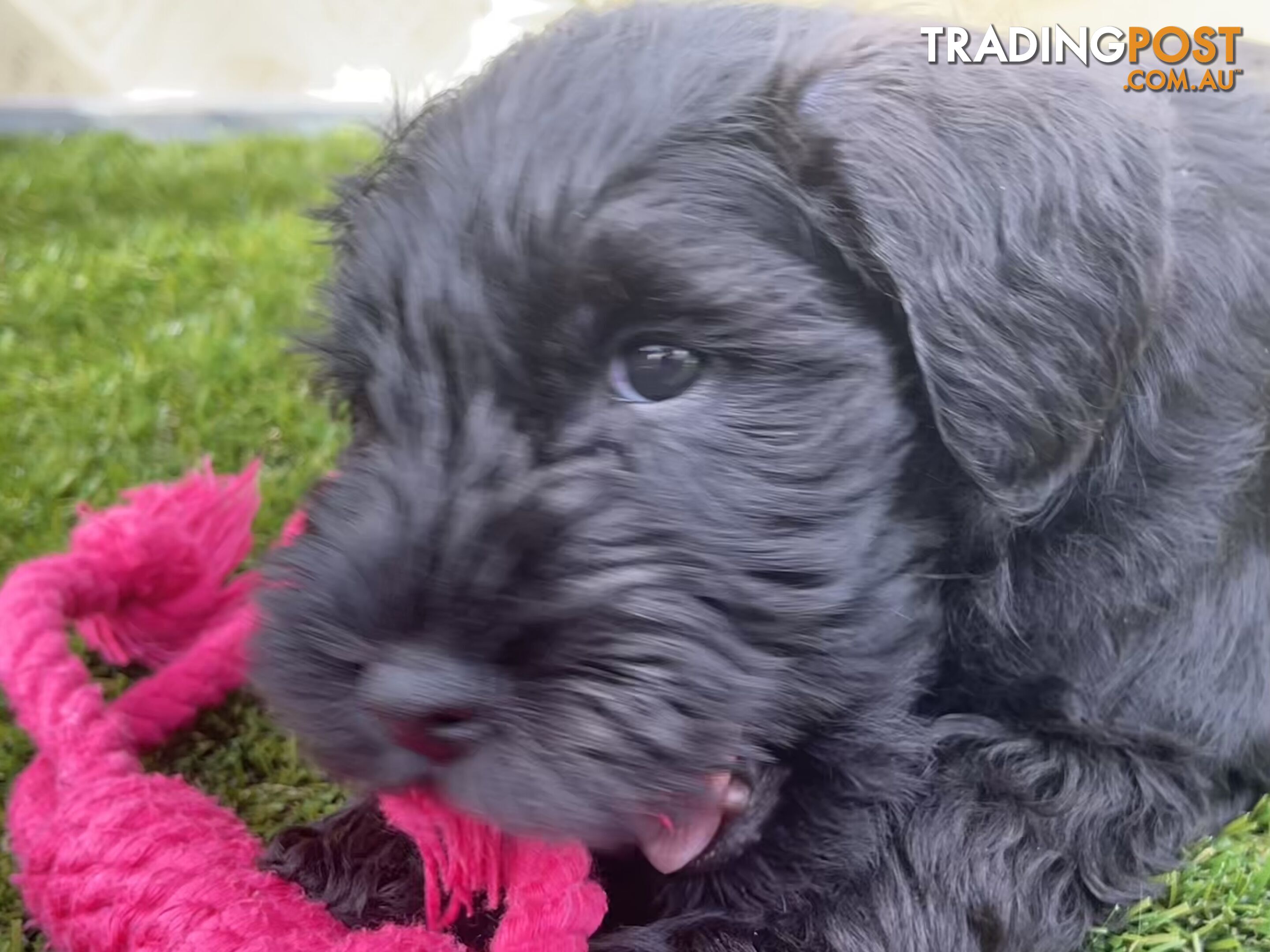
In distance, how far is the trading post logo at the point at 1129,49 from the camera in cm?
168

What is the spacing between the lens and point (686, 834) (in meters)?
1.46

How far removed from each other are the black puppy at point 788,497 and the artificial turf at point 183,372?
0.42ft

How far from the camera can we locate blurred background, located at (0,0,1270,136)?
4.07 m

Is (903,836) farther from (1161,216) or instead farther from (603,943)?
(1161,216)

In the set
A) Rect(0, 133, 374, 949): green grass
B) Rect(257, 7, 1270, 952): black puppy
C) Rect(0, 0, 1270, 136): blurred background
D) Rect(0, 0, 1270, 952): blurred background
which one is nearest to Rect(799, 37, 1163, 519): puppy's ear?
Rect(257, 7, 1270, 952): black puppy

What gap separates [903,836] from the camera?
1.50m

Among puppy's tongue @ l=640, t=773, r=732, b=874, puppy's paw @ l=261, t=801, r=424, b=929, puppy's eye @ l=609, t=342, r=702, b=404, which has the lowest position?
puppy's paw @ l=261, t=801, r=424, b=929

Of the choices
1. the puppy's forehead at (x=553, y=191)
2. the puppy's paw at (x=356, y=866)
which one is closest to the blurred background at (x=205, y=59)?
the puppy's forehead at (x=553, y=191)

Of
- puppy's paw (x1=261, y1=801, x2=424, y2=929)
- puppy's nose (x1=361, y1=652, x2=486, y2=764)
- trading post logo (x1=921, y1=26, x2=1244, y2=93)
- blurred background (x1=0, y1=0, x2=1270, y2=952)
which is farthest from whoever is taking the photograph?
blurred background (x1=0, y1=0, x2=1270, y2=952)

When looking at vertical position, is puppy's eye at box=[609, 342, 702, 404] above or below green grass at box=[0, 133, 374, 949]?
above

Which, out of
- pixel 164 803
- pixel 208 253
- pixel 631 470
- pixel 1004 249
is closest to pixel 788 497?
pixel 631 470

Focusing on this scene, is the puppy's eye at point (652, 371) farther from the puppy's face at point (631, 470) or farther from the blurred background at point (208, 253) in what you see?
the blurred background at point (208, 253)

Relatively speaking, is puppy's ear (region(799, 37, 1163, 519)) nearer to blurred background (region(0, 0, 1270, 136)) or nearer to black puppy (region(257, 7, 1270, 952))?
black puppy (region(257, 7, 1270, 952))

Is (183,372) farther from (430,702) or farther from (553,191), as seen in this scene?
(430,702)
